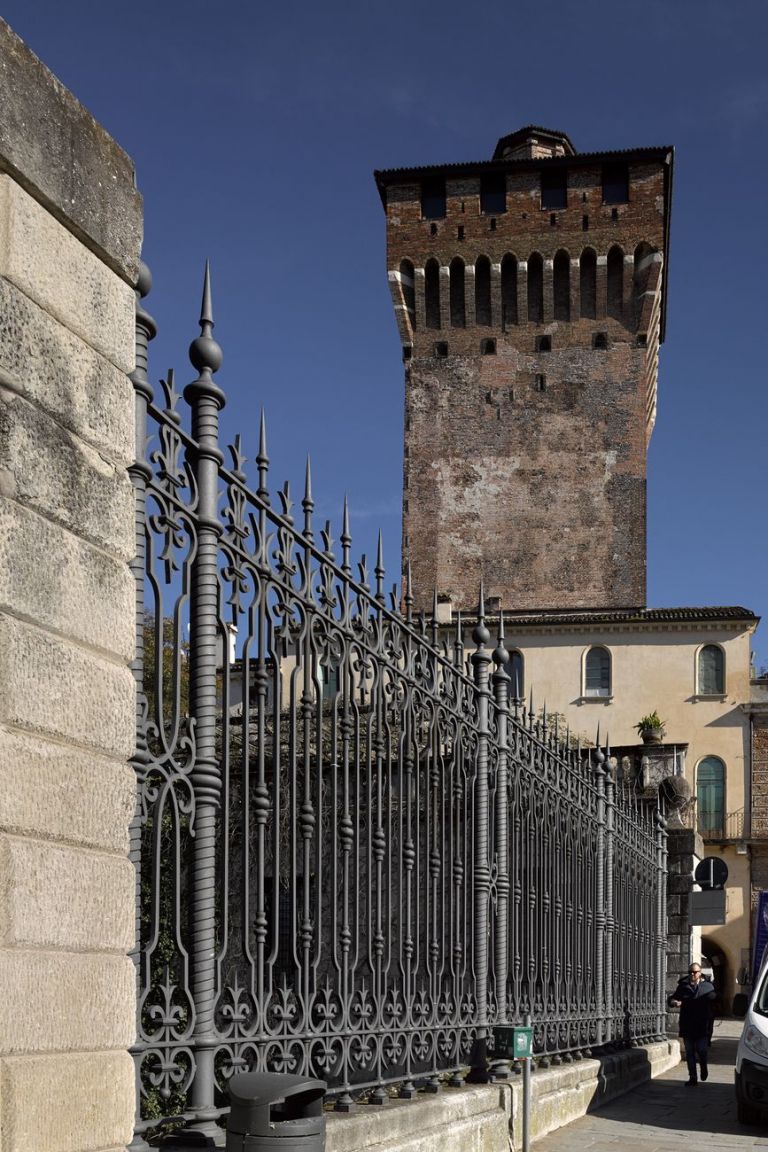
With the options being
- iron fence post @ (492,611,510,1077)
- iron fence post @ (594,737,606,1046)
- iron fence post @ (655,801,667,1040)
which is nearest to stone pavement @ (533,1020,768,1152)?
iron fence post @ (594,737,606,1046)

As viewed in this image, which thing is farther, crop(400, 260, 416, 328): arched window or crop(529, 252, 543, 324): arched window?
crop(400, 260, 416, 328): arched window

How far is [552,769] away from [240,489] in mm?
5248

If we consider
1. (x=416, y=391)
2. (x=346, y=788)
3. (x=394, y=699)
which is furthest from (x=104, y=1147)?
(x=416, y=391)

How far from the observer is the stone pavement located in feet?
30.2

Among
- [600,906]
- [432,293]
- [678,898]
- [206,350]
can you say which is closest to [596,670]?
[432,293]

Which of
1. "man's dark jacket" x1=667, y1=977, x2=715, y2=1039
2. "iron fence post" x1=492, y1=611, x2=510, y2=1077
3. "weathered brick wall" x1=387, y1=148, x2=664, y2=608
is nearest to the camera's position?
"iron fence post" x1=492, y1=611, x2=510, y2=1077

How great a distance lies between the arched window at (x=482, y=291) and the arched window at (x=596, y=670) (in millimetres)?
11963

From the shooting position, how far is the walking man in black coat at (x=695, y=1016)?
1420 cm

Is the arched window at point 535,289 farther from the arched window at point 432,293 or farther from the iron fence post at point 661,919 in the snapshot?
the iron fence post at point 661,919

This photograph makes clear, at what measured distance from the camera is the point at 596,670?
143ft

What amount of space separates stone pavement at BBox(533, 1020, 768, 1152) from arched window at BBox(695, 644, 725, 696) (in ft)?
93.8

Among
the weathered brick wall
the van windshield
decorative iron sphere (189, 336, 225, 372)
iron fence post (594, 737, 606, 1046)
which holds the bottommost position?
the van windshield

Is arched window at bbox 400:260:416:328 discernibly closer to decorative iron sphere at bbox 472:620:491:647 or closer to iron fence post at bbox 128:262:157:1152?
decorative iron sphere at bbox 472:620:491:647

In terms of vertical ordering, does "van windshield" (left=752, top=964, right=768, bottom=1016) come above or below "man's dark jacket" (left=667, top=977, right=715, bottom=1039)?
above
